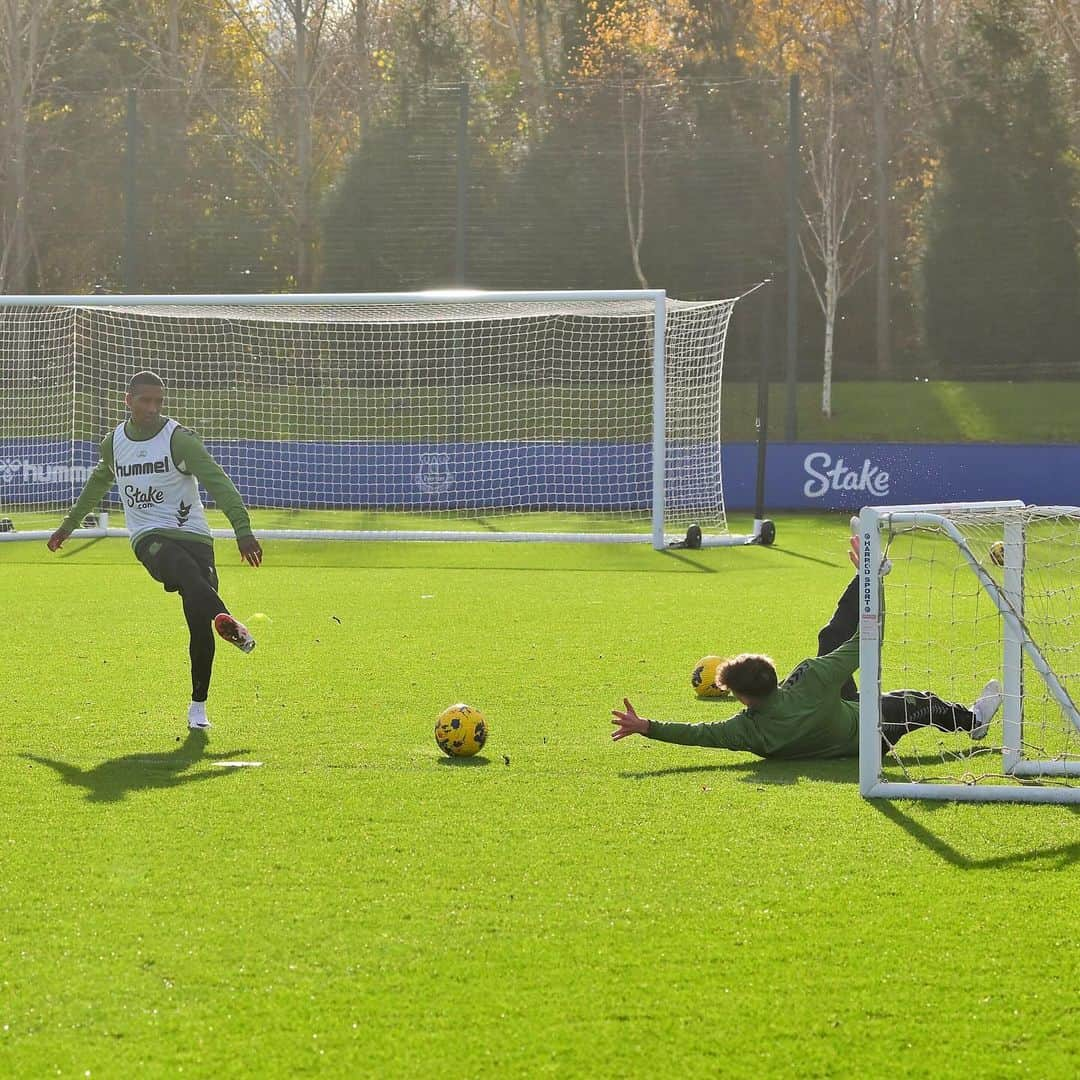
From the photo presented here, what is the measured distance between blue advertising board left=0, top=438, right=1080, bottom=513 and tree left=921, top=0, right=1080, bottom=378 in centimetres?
1184

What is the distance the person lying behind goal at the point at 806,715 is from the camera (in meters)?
7.34

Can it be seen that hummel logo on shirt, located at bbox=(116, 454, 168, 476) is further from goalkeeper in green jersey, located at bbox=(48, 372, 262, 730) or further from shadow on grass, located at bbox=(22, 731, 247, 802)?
shadow on grass, located at bbox=(22, 731, 247, 802)

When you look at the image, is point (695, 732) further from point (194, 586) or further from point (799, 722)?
point (194, 586)

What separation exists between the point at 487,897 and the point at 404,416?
751 inches

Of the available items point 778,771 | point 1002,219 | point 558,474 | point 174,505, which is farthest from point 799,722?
point 1002,219

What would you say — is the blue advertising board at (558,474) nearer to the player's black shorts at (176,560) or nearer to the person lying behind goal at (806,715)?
the player's black shorts at (176,560)

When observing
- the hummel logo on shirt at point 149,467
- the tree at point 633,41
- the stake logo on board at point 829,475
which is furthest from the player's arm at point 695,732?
the tree at point 633,41

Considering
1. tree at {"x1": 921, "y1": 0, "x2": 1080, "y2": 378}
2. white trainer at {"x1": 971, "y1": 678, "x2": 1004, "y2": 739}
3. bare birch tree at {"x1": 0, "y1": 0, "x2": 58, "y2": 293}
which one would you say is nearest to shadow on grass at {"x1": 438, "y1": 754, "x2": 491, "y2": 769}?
white trainer at {"x1": 971, "y1": 678, "x2": 1004, "y2": 739}

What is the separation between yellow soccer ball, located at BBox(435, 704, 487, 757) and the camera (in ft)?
24.8

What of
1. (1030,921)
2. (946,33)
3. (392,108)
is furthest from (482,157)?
(1030,921)

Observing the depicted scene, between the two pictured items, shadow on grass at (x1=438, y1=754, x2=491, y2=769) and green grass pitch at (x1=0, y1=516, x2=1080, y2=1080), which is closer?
green grass pitch at (x1=0, y1=516, x2=1080, y2=1080)

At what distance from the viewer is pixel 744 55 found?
40531 millimetres

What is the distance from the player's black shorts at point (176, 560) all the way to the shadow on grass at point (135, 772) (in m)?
1.07

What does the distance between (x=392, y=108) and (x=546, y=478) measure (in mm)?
12321
